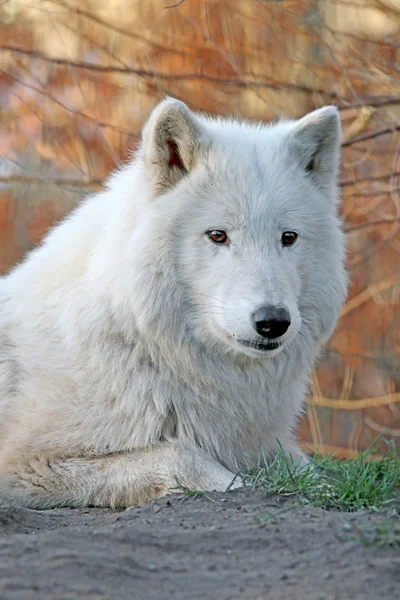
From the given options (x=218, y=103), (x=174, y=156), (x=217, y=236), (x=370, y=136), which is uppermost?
(x=218, y=103)

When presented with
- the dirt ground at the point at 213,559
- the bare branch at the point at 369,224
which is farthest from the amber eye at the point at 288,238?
the bare branch at the point at 369,224

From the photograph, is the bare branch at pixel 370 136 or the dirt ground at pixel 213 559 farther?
the bare branch at pixel 370 136

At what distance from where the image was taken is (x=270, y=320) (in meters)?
3.67

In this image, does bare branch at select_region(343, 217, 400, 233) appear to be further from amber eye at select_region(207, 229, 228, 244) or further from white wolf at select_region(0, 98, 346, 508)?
amber eye at select_region(207, 229, 228, 244)

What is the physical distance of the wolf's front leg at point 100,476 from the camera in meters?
3.99

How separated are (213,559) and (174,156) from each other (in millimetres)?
2095

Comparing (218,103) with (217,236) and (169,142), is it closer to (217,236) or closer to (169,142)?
(169,142)

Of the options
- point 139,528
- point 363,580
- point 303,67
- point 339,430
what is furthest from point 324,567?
point 303,67

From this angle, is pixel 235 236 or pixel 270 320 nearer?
pixel 270 320

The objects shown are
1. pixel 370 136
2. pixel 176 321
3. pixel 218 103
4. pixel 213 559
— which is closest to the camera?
pixel 213 559

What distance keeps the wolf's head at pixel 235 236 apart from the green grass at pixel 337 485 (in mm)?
559

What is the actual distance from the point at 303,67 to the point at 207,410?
4980 millimetres

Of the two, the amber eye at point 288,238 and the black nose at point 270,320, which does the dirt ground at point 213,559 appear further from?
the amber eye at point 288,238

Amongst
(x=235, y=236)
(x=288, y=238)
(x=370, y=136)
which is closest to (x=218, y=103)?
(x=370, y=136)
